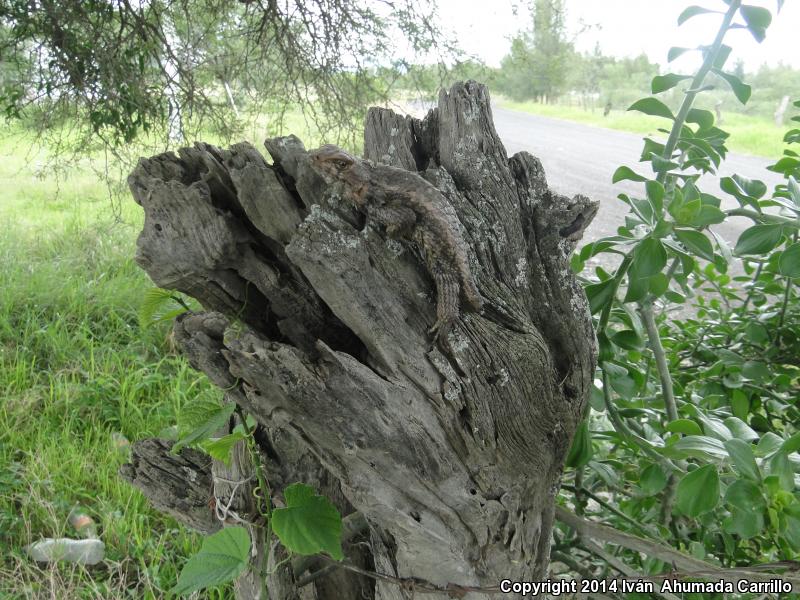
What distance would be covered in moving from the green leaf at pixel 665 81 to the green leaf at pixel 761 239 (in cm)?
35

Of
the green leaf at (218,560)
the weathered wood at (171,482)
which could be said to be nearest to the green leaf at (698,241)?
the green leaf at (218,560)

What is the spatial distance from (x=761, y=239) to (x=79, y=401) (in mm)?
3164

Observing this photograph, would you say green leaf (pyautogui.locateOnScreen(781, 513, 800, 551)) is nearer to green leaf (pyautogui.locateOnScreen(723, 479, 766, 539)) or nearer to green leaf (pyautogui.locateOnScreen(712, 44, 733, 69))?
green leaf (pyautogui.locateOnScreen(723, 479, 766, 539))

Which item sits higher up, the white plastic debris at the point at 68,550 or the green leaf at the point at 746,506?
the green leaf at the point at 746,506

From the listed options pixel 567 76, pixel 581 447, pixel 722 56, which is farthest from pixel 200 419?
pixel 567 76

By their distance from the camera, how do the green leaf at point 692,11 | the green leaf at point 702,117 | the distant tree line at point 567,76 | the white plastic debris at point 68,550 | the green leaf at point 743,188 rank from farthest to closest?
the distant tree line at point 567,76 < the white plastic debris at point 68,550 < the green leaf at point 702,117 < the green leaf at point 743,188 < the green leaf at point 692,11

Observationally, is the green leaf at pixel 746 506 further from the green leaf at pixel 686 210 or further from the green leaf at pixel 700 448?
the green leaf at pixel 686 210

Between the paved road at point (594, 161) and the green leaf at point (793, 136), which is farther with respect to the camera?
the paved road at point (594, 161)

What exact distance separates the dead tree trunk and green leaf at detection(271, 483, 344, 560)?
0.18 ft

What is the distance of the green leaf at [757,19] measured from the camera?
123 centimetres

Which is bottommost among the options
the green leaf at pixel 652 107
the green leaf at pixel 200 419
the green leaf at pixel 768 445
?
the green leaf at pixel 768 445

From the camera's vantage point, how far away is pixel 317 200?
1.10m

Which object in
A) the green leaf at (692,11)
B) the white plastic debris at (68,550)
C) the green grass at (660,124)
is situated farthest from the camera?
the green grass at (660,124)

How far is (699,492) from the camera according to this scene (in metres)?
1.12
